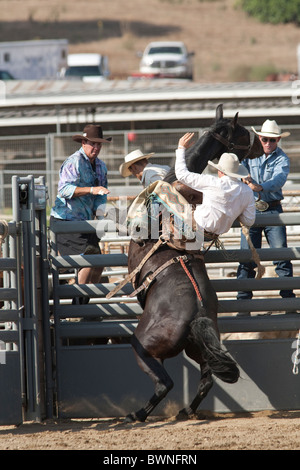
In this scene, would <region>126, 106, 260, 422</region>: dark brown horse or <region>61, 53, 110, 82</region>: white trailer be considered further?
<region>61, 53, 110, 82</region>: white trailer

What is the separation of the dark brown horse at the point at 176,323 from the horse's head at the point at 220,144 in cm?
74

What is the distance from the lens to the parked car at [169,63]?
35.5 m

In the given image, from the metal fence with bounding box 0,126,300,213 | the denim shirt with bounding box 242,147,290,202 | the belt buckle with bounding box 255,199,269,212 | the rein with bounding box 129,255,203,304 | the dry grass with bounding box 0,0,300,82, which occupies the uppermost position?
the dry grass with bounding box 0,0,300,82

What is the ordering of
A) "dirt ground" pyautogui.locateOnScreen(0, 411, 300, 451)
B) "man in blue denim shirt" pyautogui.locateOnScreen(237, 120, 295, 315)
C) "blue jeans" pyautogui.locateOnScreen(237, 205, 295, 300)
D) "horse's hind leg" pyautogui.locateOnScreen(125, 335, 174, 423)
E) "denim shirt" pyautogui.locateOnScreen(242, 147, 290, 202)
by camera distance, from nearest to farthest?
"dirt ground" pyautogui.locateOnScreen(0, 411, 300, 451), "horse's hind leg" pyautogui.locateOnScreen(125, 335, 174, 423), "blue jeans" pyautogui.locateOnScreen(237, 205, 295, 300), "man in blue denim shirt" pyautogui.locateOnScreen(237, 120, 295, 315), "denim shirt" pyautogui.locateOnScreen(242, 147, 290, 202)

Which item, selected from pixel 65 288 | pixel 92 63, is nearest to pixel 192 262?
pixel 65 288

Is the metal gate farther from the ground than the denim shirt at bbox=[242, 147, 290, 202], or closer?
closer

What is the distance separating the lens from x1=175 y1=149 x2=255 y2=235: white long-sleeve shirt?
18.8ft

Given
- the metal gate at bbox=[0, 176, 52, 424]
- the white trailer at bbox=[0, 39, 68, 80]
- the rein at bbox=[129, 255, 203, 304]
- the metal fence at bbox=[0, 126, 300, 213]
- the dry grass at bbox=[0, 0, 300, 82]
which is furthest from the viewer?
the dry grass at bbox=[0, 0, 300, 82]

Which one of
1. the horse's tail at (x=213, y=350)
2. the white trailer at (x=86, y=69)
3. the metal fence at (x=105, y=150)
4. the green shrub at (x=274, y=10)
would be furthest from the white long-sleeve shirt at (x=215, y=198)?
the green shrub at (x=274, y=10)

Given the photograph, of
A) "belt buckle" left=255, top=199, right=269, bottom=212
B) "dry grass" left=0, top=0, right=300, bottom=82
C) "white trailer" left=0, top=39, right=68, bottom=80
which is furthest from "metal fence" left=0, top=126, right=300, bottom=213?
"dry grass" left=0, top=0, right=300, bottom=82

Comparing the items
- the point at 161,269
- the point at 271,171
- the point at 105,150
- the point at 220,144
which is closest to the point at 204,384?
the point at 161,269

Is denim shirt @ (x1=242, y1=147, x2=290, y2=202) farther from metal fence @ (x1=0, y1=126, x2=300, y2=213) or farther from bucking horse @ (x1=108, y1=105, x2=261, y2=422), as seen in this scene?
metal fence @ (x1=0, y1=126, x2=300, y2=213)

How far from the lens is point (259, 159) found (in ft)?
24.7

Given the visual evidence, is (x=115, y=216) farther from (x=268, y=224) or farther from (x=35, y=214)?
(x=268, y=224)
